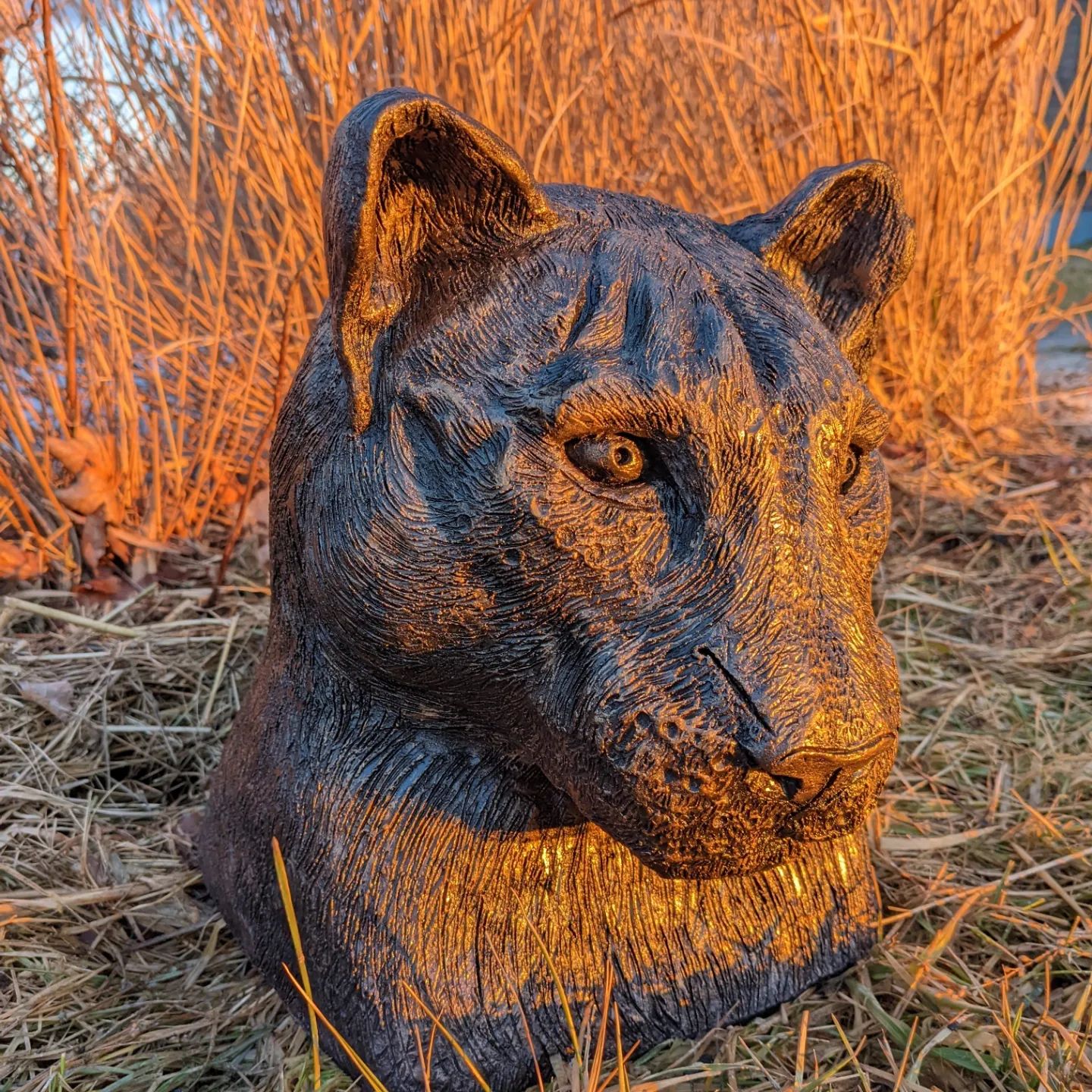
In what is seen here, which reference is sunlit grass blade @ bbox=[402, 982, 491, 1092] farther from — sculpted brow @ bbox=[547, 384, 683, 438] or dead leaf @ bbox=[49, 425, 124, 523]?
dead leaf @ bbox=[49, 425, 124, 523]

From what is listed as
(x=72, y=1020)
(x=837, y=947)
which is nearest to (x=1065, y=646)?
(x=837, y=947)

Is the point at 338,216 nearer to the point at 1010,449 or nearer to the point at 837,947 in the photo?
the point at 837,947

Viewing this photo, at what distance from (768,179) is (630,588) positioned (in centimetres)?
224

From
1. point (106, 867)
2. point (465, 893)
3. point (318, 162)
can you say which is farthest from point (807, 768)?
point (318, 162)

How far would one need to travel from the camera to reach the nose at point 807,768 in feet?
3.05

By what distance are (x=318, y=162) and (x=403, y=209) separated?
1793mm

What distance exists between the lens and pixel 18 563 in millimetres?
2357

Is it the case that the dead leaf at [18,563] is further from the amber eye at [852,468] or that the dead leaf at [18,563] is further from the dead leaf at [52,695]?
the amber eye at [852,468]

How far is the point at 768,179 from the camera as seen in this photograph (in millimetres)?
2883

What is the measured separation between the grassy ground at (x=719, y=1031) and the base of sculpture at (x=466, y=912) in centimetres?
8

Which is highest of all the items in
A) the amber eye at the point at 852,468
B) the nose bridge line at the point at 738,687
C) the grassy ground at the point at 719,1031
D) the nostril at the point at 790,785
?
the amber eye at the point at 852,468

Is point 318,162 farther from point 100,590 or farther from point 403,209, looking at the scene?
point 403,209

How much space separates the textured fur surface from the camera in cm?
96

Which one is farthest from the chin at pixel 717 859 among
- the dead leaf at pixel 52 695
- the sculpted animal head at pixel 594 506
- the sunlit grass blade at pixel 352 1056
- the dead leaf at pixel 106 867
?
the dead leaf at pixel 52 695
